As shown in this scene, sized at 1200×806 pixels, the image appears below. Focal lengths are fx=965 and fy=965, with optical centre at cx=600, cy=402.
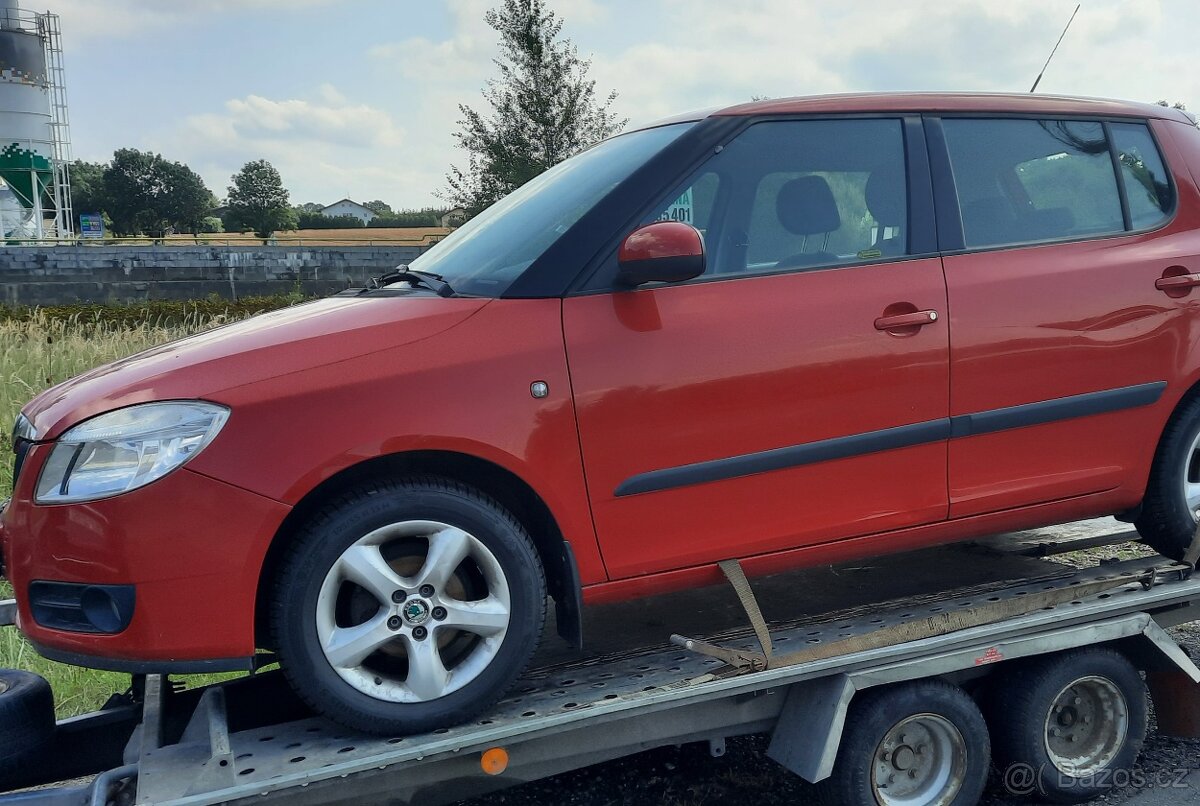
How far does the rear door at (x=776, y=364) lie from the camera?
8.63 feet

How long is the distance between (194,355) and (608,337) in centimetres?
107

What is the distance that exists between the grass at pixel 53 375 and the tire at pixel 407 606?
1.86m

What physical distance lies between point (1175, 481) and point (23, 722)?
12.4ft

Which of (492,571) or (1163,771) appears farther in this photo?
(1163,771)

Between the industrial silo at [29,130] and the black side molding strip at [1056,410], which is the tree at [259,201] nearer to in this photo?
the industrial silo at [29,130]

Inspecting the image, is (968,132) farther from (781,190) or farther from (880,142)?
(781,190)

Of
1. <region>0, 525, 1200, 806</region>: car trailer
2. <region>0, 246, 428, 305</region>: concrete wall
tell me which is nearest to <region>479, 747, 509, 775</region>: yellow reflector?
<region>0, 525, 1200, 806</region>: car trailer

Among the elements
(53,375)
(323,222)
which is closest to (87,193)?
(323,222)

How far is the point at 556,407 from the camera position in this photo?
100.0 inches

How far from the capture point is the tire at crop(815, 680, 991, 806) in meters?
2.78

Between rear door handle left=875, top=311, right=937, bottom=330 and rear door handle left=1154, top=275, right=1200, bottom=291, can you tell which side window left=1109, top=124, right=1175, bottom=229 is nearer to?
rear door handle left=1154, top=275, right=1200, bottom=291

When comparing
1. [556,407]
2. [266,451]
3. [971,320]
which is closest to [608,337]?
[556,407]

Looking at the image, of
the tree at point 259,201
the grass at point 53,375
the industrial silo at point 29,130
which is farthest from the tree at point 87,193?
the grass at point 53,375

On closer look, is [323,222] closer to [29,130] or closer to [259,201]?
[259,201]
